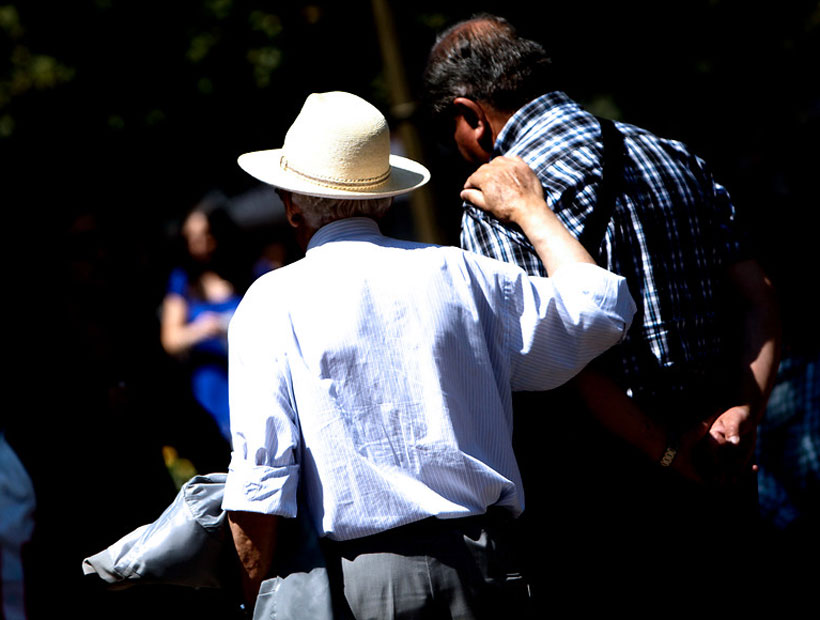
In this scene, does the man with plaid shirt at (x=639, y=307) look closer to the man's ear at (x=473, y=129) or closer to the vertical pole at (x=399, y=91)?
the man's ear at (x=473, y=129)

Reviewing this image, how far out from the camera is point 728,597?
105 inches

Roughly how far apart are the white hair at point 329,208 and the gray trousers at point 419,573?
0.71 meters

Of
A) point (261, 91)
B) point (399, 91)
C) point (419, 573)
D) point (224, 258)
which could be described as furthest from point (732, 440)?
point (261, 91)

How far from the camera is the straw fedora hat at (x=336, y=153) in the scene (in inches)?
87.7

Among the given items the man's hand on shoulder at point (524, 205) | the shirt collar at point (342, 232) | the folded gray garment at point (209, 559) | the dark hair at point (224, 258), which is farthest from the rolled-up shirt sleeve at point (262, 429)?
the dark hair at point (224, 258)

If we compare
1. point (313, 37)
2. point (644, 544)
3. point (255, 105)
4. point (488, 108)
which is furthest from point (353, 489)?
point (255, 105)

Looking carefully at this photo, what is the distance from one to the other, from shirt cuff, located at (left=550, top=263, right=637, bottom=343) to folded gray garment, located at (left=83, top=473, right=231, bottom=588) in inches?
36.1

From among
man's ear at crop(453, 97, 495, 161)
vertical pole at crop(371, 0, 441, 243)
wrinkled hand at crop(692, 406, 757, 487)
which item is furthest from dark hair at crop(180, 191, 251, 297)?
wrinkled hand at crop(692, 406, 757, 487)

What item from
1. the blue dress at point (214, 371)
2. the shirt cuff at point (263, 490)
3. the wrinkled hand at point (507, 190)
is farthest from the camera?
the blue dress at point (214, 371)

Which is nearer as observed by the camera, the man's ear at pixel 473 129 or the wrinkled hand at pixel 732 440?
the wrinkled hand at pixel 732 440

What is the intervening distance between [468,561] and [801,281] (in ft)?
9.68

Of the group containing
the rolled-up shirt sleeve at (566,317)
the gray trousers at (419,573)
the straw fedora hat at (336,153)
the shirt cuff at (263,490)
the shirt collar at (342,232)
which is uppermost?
the straw fedora hat at (336,153)

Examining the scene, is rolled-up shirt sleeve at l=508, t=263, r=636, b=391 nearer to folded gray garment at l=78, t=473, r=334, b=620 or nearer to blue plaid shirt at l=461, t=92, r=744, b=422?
blue plaid shirt at l=461, t=92, r=744, b=422

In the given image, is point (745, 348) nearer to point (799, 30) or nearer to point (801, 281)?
point (801, 281)
